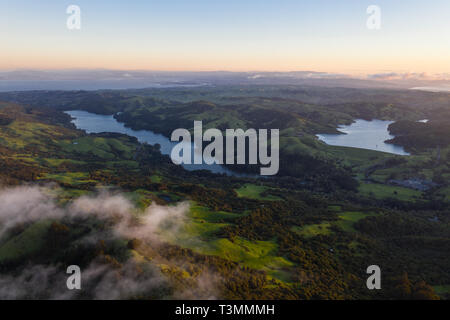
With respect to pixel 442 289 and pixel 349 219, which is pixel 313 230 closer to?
pixel 349 219

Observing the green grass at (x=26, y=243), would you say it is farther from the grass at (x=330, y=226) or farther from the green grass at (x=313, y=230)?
the green grass at (x=313, y=230)

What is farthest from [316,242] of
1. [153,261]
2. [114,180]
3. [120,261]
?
[114,180]

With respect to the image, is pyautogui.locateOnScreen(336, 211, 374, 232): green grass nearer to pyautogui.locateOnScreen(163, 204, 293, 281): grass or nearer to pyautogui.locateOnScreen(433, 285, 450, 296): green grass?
pyautogui.locateOnScreen(433, 285, 450, 296): green grass

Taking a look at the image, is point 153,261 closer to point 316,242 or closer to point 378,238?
point 316,242

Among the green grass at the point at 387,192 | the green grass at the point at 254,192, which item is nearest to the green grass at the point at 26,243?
the green grass at the point at 254,192

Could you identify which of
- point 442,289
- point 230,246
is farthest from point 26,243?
point 442,289

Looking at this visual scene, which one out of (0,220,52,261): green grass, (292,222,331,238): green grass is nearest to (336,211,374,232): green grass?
(292,222,331,238): green grass
